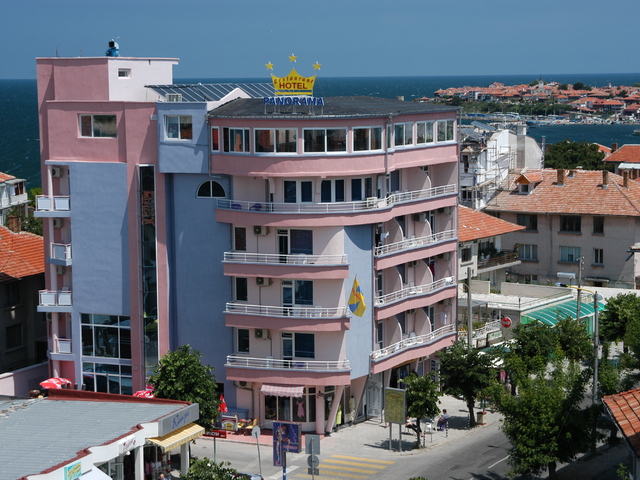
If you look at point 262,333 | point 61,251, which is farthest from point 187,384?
point 61,251

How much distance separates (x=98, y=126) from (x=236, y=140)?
795cm

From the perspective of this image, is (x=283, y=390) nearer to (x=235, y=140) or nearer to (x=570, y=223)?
(x=235, y=140)

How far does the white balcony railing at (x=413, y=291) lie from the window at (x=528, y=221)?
30.6 m

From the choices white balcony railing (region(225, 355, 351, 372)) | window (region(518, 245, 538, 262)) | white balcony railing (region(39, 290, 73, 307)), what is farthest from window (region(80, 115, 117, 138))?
window (region(518, 245, 538, 262))

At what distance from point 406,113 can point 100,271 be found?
1836 cm

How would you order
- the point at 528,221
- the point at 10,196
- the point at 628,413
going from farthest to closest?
the point at 10,196 → the point at 528,221 → the point at 628,413

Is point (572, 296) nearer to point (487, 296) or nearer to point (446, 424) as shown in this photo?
point (487, 296)

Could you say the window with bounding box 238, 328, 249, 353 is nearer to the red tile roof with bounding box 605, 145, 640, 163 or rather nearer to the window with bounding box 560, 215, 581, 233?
the window with bounding box 560, 215, 581, 233

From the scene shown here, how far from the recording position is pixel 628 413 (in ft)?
134

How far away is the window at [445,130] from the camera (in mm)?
66125

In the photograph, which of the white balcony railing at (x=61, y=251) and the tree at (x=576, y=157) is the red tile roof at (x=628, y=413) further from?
the tree at (x=576, y=157)

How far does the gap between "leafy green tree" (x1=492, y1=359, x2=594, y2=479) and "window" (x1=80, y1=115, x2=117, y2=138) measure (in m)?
25.7

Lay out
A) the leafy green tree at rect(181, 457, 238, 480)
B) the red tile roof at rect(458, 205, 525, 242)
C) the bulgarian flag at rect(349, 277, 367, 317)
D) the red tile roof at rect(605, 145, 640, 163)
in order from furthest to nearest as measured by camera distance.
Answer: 1. the red tile roof at rect(605, 145, 640, 163)
2. the red tile roof at rect(458, 205, 525, 242)
3. the bulgarian flag at rect(349, 277, 367, 317)
4. the leafy green tree at rect(181, 457, 238, 480)

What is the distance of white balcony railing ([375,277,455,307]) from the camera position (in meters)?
62.7
